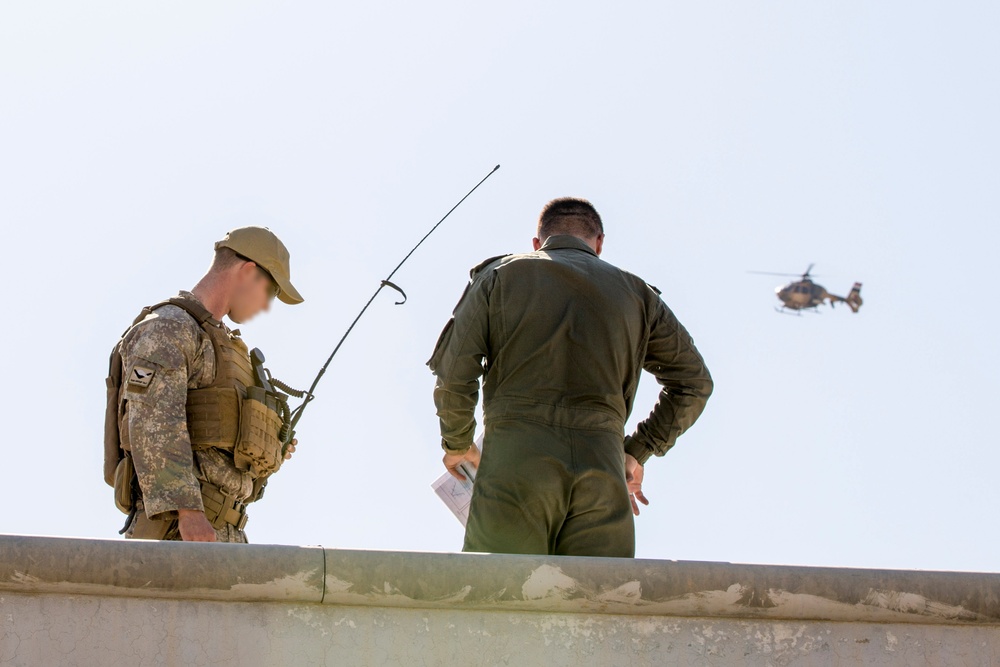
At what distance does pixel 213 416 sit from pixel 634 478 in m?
1.82

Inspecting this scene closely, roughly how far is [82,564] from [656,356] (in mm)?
2869

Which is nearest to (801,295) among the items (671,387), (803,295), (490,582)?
(803,295)

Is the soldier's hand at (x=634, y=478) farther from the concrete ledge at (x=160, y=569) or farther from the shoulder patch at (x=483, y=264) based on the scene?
the concrete ledge at (x=160, y=569)

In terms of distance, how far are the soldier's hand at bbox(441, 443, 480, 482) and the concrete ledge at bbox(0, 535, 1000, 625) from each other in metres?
1.70

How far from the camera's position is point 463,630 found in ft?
14.2

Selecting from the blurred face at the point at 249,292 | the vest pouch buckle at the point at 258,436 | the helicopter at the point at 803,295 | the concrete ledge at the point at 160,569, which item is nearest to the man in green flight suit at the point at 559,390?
the vest pouch buckle at the point at 258,436

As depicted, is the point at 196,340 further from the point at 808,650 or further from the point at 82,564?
the point at 808,650

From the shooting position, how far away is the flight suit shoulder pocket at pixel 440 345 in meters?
5.98

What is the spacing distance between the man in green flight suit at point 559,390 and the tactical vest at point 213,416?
30.9 inches

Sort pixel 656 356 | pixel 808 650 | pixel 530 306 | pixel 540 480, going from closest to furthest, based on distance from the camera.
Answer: pixel 808 650
pixel 540 480
pixel 530 306
pixel 656 356

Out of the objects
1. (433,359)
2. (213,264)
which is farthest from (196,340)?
(433,359)

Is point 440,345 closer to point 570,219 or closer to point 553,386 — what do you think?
point 553,386

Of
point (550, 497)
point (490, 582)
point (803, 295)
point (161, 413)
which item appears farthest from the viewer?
→ point (803, 295)

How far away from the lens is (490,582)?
4316 mm
